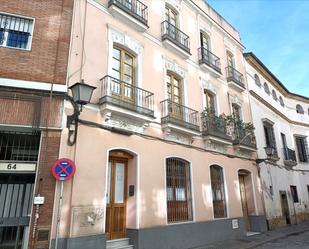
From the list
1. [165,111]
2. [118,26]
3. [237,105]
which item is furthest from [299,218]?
[118,26]

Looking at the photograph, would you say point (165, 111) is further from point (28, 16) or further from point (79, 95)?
point (28, 16)

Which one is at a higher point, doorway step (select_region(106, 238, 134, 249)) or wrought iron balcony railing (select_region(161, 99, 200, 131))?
wrought iron balcony railing (select_region(161, 99, 200, 131))

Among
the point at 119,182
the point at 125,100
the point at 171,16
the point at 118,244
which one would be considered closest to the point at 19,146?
→ the point at 119,182

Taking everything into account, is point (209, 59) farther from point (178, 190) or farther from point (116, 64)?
point (178, 190)

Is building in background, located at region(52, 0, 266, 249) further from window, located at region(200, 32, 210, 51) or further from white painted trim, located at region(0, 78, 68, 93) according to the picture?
white painted trim, located at region(0, 78, 68, 93)

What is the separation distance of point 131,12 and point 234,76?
A: 25.4 ft

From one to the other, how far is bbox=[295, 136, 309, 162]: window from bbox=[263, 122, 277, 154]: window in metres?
5.22

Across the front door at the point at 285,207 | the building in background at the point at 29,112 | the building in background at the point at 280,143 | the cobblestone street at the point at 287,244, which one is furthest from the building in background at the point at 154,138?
the front door at the point at 285,207

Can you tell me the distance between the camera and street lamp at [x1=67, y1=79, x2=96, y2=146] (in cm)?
645

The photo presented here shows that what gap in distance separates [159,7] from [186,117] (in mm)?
4774

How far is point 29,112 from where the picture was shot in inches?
258

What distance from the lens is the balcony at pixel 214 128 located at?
1093 cm

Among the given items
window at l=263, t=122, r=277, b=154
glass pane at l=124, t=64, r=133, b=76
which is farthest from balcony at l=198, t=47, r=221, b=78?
window at l=263, t=122, r=277, b=154

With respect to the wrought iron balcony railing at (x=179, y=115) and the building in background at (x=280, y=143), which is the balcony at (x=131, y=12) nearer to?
the wrought iron balcony railing at (x=179, y=115)
